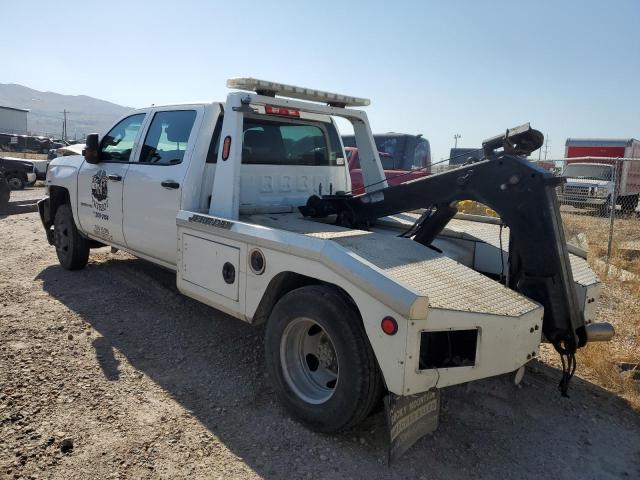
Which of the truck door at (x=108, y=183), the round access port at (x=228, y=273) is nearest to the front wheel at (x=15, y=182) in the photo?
the truck door at (x=108, y=183)

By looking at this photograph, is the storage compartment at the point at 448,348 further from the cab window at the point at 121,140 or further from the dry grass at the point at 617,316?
the cab window at the point at 121,140

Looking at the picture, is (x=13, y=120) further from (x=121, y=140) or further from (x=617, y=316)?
(x=617, y=316)

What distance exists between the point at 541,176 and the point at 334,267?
1433mm

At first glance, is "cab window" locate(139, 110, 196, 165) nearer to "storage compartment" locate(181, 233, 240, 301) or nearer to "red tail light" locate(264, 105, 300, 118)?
"red tail light" locate(264, 105, 300, 118)

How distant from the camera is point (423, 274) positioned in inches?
129

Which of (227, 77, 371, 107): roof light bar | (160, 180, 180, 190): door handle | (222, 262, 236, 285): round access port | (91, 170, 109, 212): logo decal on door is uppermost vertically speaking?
(227, 77, 371, 107): roof light bar

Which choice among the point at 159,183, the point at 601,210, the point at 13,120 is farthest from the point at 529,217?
the point at 13,120

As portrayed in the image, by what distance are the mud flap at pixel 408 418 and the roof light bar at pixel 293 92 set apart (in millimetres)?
2733

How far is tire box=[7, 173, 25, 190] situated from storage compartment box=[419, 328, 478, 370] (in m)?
17.1

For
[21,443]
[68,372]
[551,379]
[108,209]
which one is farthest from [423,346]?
[108,209]

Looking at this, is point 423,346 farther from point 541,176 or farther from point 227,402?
point 227,402

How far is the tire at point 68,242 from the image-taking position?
22.0 ft

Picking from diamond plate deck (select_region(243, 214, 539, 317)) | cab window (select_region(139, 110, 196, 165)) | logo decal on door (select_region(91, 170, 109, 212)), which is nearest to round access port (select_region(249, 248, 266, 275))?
diamond plate deck (select_region(243, 214, 539, 317))

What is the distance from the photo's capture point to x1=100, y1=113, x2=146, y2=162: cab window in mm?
5656
